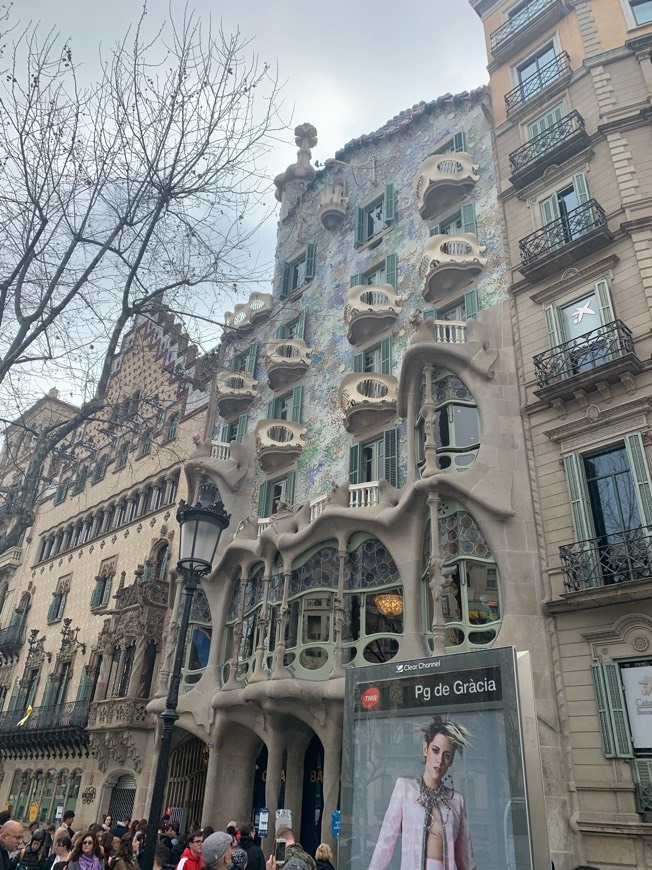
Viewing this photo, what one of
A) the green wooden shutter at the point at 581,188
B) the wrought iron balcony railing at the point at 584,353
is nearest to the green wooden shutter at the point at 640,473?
the wrought iron balcony railing at the point at 584,353

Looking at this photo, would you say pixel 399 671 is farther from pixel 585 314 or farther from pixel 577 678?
pixel 585 314

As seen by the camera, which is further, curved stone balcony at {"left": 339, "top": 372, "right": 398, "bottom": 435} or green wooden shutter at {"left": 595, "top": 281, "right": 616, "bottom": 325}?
curved stone balcony at {"left": 339, "top": 372, "right": 398, "bottom": 435}

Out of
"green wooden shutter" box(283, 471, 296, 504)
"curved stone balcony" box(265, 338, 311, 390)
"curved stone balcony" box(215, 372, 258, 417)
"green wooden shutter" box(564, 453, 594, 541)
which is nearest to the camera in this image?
"green wooden shutter" box(564, 453, 594, 541)

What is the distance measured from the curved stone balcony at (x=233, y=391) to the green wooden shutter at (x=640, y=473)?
15.2m

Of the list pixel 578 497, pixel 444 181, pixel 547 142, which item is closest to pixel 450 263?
pixel 444 181

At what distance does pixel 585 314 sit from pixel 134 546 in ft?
65.0

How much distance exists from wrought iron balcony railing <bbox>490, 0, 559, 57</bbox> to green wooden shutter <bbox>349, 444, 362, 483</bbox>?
12.9 metres

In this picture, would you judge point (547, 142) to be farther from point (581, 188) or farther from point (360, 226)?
point (360, 226)

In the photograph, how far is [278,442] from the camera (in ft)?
70.8

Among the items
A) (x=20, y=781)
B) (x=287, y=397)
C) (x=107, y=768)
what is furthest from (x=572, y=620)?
(x=20, y=781)

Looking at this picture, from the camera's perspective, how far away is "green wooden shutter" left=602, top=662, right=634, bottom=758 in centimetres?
1100

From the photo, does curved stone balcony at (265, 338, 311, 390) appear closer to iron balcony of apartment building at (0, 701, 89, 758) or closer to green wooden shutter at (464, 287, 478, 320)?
green wooden shutter at (464, 287, 478, 320)

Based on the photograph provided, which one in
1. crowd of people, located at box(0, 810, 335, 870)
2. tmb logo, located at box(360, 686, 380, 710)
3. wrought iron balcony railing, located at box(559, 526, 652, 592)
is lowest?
crowd of people, located at box(0, 810, 335, 870)

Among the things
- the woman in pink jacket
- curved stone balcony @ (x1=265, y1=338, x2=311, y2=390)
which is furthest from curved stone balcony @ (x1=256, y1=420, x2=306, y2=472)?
the woman in pink jacket
